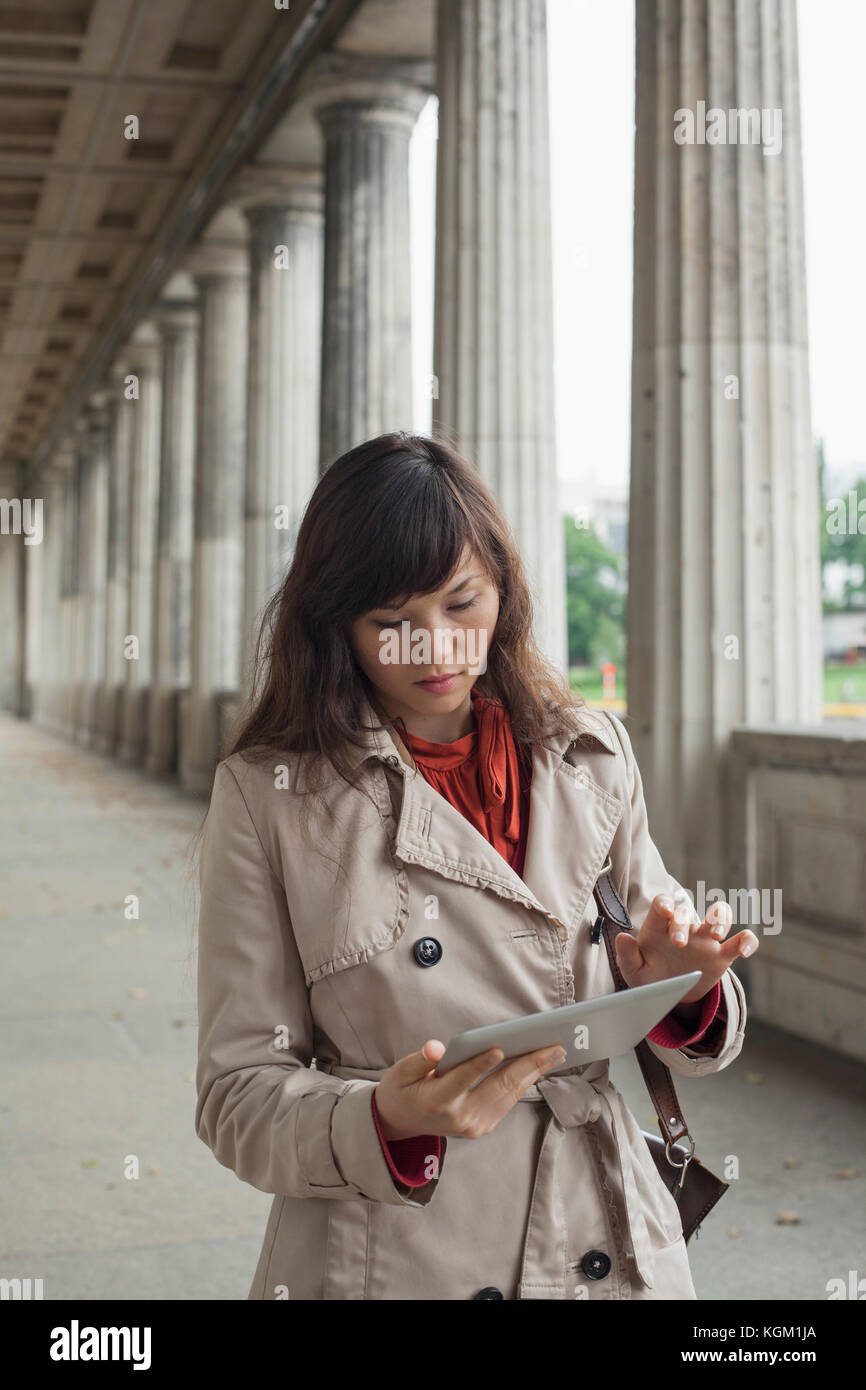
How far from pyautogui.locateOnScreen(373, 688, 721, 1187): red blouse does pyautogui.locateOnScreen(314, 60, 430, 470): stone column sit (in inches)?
484

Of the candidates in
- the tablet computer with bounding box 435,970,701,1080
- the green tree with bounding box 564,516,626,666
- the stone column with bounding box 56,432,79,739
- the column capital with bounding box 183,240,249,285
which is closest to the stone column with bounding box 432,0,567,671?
the tablet computer with bounding box 435,970,701,1080

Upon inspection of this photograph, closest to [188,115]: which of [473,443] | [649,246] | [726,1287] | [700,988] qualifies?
[473,443]

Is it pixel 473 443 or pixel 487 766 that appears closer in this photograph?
pixel 487 766

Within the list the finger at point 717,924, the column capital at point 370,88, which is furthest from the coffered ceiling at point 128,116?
the finger at point 717,924

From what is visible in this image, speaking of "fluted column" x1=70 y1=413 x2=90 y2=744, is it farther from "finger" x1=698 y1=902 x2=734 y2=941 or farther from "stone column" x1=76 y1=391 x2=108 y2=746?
"finger" x1=698 y1=902 x2=734 y2=941

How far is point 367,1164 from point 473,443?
8572 mm

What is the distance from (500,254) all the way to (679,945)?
878 cm

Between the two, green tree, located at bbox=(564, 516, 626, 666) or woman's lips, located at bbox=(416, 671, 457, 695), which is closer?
woman's lips, located at bbox=(416, 671, 457, 695)

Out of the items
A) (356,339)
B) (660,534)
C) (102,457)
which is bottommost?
(660,534)

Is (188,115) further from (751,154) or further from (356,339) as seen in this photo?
(751,154)

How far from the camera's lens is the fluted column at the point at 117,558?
32938 mm

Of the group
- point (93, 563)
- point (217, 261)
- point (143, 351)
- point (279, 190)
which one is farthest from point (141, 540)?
point (279, 190)

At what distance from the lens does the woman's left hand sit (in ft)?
6.75
